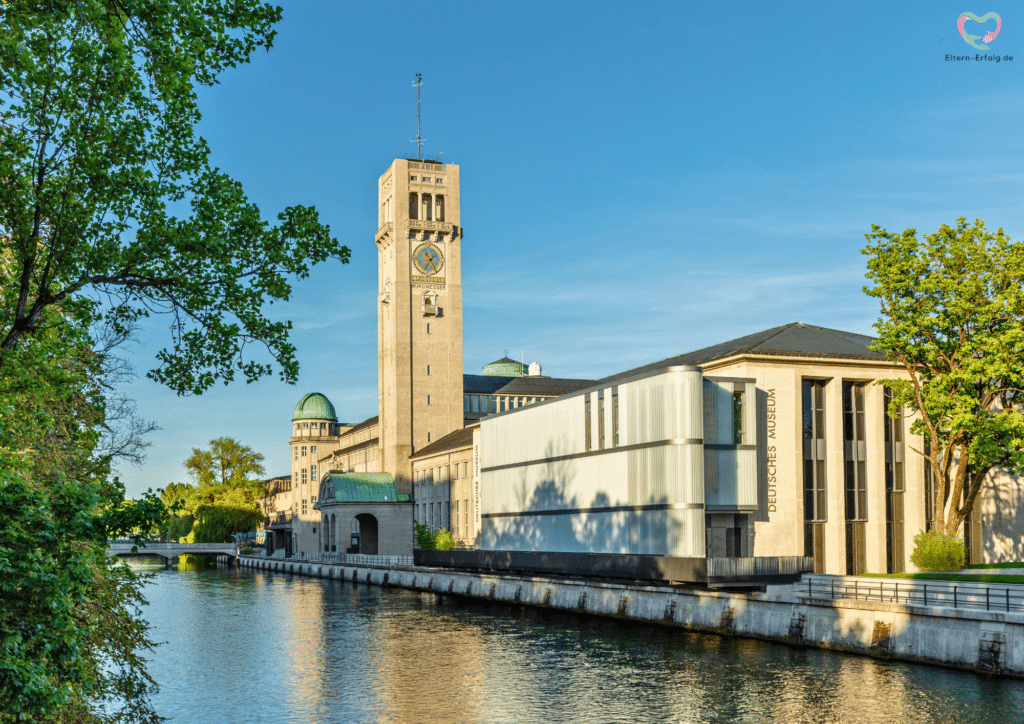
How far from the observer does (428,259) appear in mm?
115500

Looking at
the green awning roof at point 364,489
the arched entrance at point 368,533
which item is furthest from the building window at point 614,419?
the arched entrance at point 368,533

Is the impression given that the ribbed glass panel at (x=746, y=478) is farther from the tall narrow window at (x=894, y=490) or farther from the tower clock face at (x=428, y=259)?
the tower clock face at (x=428, y=259)

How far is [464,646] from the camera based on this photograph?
4231 cm

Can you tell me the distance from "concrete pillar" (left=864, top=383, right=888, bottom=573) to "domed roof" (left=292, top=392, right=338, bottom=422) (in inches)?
4340

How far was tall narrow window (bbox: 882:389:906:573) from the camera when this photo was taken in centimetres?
5641

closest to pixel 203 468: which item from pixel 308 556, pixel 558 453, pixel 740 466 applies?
pixel 308 556

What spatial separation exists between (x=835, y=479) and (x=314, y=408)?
11084 centimetres

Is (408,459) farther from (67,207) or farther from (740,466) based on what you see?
(67,207)

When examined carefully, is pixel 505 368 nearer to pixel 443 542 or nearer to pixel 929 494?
pixel 443 542

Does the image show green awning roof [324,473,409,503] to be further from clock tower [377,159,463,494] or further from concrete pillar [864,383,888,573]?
concrete pillar [864,383,888,573]

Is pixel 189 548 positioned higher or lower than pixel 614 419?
lower

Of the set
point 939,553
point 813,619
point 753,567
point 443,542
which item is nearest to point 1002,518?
point 939,553

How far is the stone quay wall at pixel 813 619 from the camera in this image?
3009cm


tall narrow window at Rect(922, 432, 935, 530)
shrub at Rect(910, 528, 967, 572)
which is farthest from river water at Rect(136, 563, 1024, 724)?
tall narrow window at Rect(922, 432, 935, 530)
